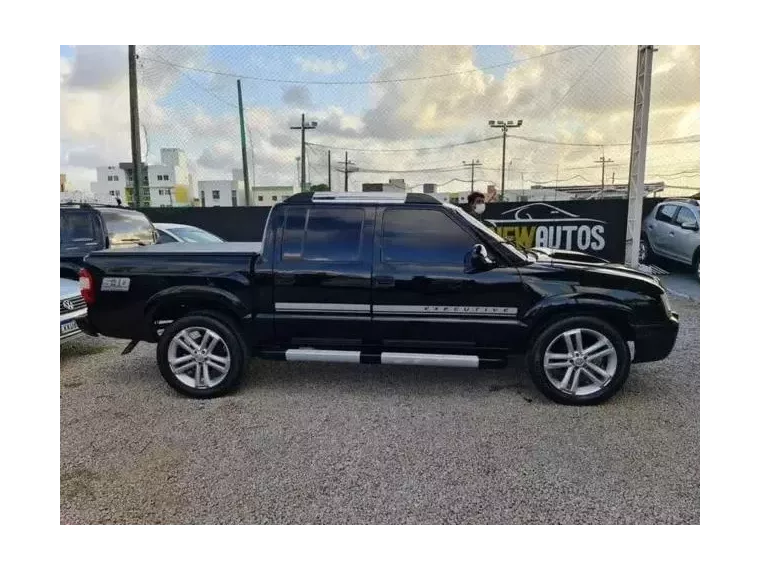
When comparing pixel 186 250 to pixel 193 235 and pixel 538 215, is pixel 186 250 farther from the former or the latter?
pixel 538 215

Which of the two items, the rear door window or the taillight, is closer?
the taillight

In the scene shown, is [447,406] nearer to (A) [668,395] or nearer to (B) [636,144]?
(A) [668,395]

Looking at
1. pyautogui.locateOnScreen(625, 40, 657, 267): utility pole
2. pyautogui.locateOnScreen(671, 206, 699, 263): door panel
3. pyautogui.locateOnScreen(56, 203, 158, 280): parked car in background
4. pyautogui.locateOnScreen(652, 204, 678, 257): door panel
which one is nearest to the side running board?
pyautogui.locateOnScreen(56, 203, 158, 280): parked car in background

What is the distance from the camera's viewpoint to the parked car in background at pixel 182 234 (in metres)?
6.95

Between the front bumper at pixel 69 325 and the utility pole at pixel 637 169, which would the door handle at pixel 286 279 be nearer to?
the front bumper at pixel 69 325

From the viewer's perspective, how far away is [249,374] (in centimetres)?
396

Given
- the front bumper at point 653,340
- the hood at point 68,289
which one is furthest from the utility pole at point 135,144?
the front bumper at point 653,340

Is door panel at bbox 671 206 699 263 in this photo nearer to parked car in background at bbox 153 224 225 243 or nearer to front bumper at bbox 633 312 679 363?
front bumper at bbox 633 312 679 363

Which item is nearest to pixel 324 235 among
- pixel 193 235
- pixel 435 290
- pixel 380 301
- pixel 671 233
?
pixel 380 301

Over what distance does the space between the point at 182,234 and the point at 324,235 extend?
15.4 ft

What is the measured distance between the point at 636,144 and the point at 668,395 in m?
5.12

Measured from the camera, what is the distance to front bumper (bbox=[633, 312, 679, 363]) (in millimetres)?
3275

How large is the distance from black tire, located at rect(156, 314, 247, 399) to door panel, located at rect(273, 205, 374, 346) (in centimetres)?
35

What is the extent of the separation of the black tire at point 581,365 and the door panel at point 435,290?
22cm
